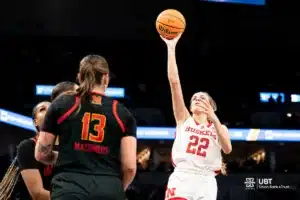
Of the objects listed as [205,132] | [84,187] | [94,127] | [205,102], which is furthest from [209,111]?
[84,187]

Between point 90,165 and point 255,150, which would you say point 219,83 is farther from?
point 90,165

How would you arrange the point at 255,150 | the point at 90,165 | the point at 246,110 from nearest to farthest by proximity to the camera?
the point at 90,165 → the point at 246,110 → the point at 255,150

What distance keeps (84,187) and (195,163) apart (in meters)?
2.13

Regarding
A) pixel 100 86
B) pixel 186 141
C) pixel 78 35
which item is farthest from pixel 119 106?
pixel 78 35

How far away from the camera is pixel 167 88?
2072cm

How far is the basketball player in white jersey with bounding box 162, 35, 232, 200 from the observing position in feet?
14.7

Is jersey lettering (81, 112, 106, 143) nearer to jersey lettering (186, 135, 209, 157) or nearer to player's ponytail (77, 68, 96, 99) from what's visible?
player's ponytail (77, 68, 96, 99)

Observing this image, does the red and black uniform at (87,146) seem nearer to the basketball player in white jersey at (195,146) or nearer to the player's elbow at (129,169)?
the player's elbow at (129,169)

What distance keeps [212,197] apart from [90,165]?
2.13 metres

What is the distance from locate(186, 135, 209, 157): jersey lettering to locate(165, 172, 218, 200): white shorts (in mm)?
197

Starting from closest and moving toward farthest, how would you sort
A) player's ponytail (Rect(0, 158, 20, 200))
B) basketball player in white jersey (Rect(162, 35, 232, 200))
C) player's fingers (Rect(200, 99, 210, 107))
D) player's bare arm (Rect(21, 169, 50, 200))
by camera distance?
player's bare arm (Rect(21, 169, 50, 200)), player's ponytail (Rect(0, 158, 20, 200)), basketball player in white jersey (Rect(162, 35, 232, 200)), player's fingers (Rect(200, 99, 210, 107))

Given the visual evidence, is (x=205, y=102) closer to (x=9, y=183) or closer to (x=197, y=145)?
(x=197, y=145)

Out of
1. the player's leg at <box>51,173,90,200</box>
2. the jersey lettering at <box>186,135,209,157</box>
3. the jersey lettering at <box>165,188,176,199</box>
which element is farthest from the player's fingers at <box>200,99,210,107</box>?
the player's leg at <box>51,173,90,200</box>

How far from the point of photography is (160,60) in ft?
69.1
